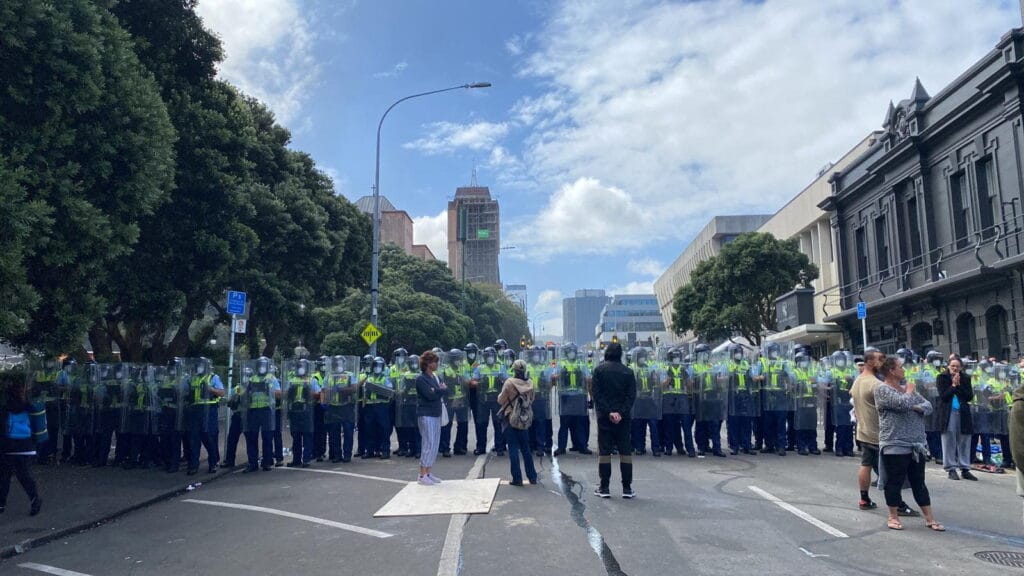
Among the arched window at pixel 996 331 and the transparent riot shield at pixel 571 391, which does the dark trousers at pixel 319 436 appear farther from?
the arched window at pixel 996 331

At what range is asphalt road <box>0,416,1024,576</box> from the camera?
636cm

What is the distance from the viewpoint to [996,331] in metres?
21.4

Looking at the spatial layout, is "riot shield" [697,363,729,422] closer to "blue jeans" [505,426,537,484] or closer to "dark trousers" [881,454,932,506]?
"blue jeans" [505,426,537,484]

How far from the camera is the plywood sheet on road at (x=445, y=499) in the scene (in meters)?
8.52

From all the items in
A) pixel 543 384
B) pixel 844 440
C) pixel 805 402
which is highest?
pixel 543 384

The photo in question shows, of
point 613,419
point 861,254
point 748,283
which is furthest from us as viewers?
point 748,283

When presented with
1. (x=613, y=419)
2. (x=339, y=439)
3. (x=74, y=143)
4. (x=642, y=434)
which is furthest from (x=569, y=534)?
(x=74, y=143)

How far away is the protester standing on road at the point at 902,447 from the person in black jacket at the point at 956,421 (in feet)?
14.8

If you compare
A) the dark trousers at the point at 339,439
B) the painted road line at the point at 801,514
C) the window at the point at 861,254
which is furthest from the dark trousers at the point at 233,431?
the window at the point at 861,254

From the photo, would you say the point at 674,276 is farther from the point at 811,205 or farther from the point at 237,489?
the point at 237,489

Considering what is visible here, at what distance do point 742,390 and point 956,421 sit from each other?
3.50 meters

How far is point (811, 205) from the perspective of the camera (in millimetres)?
40250

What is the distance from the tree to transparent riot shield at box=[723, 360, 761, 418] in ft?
74.9

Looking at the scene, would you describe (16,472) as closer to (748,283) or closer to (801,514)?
(801,514)
